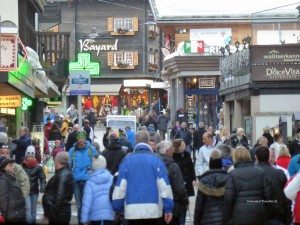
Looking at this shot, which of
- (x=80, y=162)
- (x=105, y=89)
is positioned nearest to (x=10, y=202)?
(x=80, y=162)

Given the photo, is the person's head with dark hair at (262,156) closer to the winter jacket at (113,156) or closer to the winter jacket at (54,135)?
the winter jacket at (113,156)

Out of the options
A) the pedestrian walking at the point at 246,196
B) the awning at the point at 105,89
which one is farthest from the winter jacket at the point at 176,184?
the awning at the point at 105,89

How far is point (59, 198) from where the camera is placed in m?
13.7

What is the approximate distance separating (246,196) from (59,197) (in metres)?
3.09

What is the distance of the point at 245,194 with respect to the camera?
11.8 m

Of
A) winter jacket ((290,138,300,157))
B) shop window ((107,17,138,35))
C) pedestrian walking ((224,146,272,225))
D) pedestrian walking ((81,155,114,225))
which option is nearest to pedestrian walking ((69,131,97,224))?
pedestrian walking ((81,155,114,225))

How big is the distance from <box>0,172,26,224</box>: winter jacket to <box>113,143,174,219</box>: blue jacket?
130 cm

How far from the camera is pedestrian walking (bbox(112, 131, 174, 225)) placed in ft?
38.5

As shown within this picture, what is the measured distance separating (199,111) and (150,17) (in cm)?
2212

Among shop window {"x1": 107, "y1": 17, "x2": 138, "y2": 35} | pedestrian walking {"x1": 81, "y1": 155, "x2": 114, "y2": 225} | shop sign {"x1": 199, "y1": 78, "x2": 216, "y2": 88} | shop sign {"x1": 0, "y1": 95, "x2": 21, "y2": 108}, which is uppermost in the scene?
shop window {"x1": 107, "y1": 17, "x2": 138, "y2": 35}

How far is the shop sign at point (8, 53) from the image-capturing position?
72.9 feet

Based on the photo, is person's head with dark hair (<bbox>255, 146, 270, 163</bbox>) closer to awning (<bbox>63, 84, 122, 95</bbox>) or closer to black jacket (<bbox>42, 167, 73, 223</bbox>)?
black jacket (<bbox>42, 167, 73, 223</bbox>)

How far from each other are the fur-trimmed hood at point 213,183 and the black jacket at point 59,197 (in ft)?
7.44

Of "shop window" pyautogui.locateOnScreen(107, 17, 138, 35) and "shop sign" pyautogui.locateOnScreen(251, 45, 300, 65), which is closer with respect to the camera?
"shop sign" pyautogui.locateOnScreen(251, 45, 300, 65)
